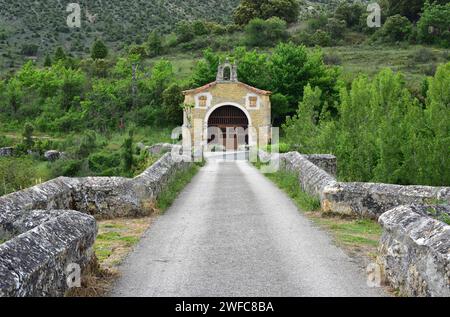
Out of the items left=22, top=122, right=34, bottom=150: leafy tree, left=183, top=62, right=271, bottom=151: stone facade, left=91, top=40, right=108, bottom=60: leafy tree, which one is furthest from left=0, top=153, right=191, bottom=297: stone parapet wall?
left=91, top=40, right=108, bottom=60: leafy tree

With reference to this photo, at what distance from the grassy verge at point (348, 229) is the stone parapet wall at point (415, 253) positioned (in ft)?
3.32

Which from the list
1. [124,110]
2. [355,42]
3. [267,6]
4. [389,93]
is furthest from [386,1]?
[389,93]

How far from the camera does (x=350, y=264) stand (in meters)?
7.77

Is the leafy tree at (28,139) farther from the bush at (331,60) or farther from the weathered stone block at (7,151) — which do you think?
the bush at (331,60)

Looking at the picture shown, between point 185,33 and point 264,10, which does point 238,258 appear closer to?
point 185,33

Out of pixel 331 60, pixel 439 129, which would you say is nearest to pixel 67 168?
pixel 439 129

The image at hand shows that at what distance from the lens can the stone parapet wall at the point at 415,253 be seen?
542 cm

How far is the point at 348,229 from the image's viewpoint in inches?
405

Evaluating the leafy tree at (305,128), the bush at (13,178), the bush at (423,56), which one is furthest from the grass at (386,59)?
the bush at (13,178)

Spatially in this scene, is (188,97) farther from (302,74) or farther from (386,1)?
(386,1)

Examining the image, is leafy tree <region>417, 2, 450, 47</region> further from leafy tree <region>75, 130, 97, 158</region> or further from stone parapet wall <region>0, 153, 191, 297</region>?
stone parapet wall <region>0, 153, 191, 297</region>

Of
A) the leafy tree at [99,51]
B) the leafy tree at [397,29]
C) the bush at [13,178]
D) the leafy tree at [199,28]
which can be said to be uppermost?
the leafy tree at [199,28]

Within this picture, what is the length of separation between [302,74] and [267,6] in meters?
44.7

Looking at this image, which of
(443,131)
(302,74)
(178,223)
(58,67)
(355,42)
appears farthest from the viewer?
(355,42)
